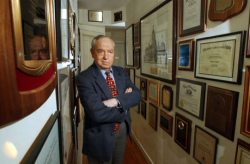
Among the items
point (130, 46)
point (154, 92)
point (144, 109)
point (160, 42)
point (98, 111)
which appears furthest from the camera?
point (130, 46)

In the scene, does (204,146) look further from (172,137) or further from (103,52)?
(103,52)

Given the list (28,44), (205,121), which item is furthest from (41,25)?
(205,121)

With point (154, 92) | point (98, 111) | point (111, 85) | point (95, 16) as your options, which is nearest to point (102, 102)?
point (98, 111)

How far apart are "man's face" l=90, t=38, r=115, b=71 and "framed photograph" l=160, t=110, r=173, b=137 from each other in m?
0.94

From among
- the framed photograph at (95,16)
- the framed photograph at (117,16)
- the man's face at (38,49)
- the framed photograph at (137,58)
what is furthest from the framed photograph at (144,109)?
the framed photograph at (95,16)

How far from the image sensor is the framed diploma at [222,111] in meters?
0.96

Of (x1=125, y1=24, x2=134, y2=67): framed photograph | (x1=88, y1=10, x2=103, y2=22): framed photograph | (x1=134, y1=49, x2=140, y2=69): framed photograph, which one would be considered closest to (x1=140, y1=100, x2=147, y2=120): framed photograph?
(x1=134, y1=49, x2=140, y2=69): framed photograph

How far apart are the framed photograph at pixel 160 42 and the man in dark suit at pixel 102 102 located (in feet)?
1.77

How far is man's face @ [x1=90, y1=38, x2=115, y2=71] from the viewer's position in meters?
1.29

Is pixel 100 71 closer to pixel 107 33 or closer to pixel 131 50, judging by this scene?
pixel 131 50

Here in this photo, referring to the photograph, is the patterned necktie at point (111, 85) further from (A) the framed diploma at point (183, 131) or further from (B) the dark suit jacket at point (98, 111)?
(A) the framed diploma at point (183, 131)

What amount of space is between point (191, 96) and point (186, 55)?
14.7 inches

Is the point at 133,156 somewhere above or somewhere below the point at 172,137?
below

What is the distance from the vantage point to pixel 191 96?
1.33 meters
